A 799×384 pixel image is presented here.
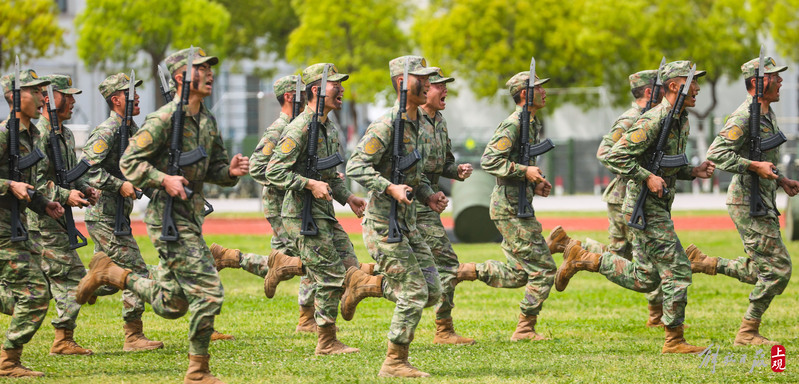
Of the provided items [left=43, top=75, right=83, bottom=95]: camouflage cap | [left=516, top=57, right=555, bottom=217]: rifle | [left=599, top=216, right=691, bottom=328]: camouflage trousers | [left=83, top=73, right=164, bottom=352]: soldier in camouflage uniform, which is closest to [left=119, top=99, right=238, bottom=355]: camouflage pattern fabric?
[left=83, top=73, right=164, bottom=352]: soldier in camouflage uniform

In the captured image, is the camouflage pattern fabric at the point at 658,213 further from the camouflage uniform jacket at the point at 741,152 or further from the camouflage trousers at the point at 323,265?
the camouflage trousers at the point at 323,265

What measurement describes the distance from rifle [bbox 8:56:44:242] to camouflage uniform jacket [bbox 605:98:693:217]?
4565 mm

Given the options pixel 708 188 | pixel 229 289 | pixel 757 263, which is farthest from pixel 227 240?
pixel 708 188

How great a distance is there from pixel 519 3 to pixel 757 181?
35425 mm

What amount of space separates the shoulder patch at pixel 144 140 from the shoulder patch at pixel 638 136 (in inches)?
154

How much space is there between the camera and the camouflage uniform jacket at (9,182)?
890 cm

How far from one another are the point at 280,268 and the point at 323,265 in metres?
1.25

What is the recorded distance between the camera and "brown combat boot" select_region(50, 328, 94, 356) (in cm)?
995

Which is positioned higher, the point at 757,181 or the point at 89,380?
the point at 757,181

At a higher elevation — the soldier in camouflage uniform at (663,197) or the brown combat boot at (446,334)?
the soldier in camouflage uniform at (663,197)

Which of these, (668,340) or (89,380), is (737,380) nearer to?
(668,340)

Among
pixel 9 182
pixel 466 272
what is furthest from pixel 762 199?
pixel 9 182

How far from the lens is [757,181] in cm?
1012

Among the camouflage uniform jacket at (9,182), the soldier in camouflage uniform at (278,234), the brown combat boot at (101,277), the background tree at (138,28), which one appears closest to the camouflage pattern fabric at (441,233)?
the soldier in camouflage uniform at (278,234)
